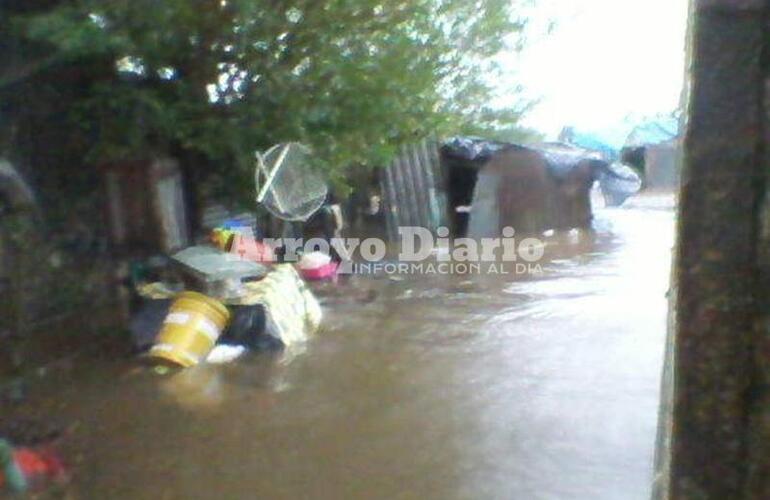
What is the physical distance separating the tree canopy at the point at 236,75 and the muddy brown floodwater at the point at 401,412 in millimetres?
1610

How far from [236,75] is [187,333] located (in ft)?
5.86

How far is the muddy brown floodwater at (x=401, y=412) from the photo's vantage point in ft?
15.6

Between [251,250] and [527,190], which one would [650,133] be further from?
[251,250]

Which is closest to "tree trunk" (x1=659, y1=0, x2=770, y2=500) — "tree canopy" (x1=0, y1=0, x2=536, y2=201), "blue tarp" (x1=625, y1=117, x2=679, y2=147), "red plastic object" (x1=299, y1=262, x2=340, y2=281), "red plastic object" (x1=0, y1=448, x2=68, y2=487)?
"red plastic object" (x1=0, y1=448, x2=68, y2=487)

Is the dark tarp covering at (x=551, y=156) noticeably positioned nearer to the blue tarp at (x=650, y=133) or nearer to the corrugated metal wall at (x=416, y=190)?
the corrugated metal wall at (x=416, y=190)

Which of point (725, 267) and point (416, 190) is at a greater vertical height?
point (725, 267)

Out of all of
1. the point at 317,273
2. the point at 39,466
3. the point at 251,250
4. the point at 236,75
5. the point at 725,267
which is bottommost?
the point at 39,466

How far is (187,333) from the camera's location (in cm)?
681

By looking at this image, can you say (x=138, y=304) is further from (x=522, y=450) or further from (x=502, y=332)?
(x=522, y=450)

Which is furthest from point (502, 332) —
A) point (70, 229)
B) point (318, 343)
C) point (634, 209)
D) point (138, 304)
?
point (634, 209)

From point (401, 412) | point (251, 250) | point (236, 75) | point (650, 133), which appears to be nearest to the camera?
point (401, 412)

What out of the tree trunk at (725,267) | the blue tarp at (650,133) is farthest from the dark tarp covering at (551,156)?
the tree trunk at (725,267)

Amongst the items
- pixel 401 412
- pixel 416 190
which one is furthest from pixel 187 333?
pixel 416 190

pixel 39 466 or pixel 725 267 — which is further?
pixel 39 466
